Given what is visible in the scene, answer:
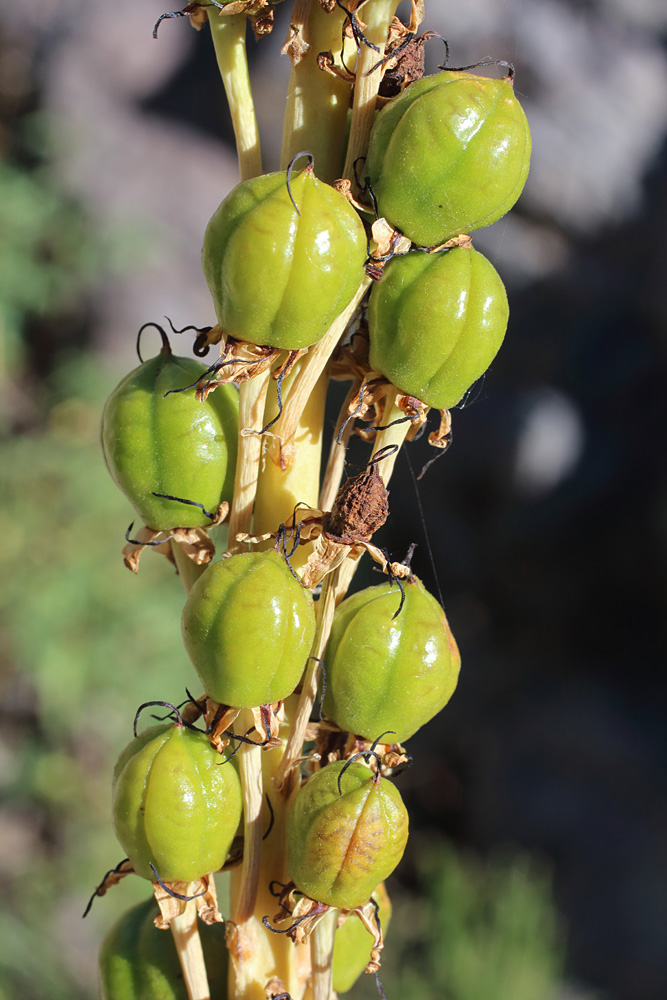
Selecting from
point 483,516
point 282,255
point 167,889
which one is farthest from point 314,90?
point 483,516

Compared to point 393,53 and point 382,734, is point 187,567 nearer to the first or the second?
point 382,734

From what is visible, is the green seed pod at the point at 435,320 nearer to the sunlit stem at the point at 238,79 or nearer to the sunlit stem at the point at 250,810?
the sunlit stem at the point at 238,79

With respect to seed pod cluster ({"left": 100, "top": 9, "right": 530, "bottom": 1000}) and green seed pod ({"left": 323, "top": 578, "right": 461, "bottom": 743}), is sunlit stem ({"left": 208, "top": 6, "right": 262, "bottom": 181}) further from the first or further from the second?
green seed pod ({"left": 323, "top": 578, "right": 461, "bottom": 743})

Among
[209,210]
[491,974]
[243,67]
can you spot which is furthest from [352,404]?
[209,210]

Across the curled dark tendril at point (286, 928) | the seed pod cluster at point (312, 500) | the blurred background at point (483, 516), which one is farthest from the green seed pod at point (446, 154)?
the blurred background at point (483, 516)

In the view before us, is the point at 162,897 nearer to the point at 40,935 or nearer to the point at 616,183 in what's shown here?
the point at 40,935

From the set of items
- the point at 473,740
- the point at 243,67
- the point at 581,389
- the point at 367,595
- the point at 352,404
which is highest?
the point at 243,67
